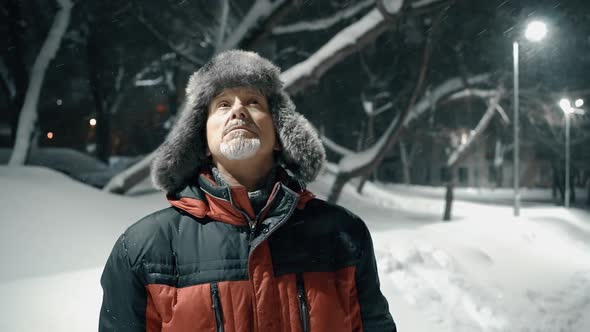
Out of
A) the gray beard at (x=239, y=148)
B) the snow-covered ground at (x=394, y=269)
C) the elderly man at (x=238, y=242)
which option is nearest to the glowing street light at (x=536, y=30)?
the snow-covered ground at (x=394, y=269)

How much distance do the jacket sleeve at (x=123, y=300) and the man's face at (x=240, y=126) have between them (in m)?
0.62

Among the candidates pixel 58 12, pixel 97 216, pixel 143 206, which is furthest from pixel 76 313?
pixel 58 12

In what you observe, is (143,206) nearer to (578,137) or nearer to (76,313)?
(76,313)

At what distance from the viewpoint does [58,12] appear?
34.4 feet

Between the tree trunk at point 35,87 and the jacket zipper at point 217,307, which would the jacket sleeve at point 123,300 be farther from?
the tree trunk at point 35,87

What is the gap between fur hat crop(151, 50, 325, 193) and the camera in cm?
234

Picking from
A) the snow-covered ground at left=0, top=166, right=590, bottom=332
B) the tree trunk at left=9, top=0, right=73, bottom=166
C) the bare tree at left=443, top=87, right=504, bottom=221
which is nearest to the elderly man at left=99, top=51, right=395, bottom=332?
the snow-covered ground at left=0, top=166, right=590, bottom=332

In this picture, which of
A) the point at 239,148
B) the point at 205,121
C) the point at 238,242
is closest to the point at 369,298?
the point at 238,242

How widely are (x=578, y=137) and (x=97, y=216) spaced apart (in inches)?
1174

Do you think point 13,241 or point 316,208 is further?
point 13,241

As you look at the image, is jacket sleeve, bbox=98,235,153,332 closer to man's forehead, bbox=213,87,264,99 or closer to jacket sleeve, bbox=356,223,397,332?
man's forehead, bbox=213,87,264,99

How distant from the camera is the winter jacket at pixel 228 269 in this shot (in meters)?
1.98

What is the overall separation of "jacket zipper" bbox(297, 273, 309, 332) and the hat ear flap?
567 millimetres

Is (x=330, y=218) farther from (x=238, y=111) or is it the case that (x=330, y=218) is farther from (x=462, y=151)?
(x=462, y=151)
